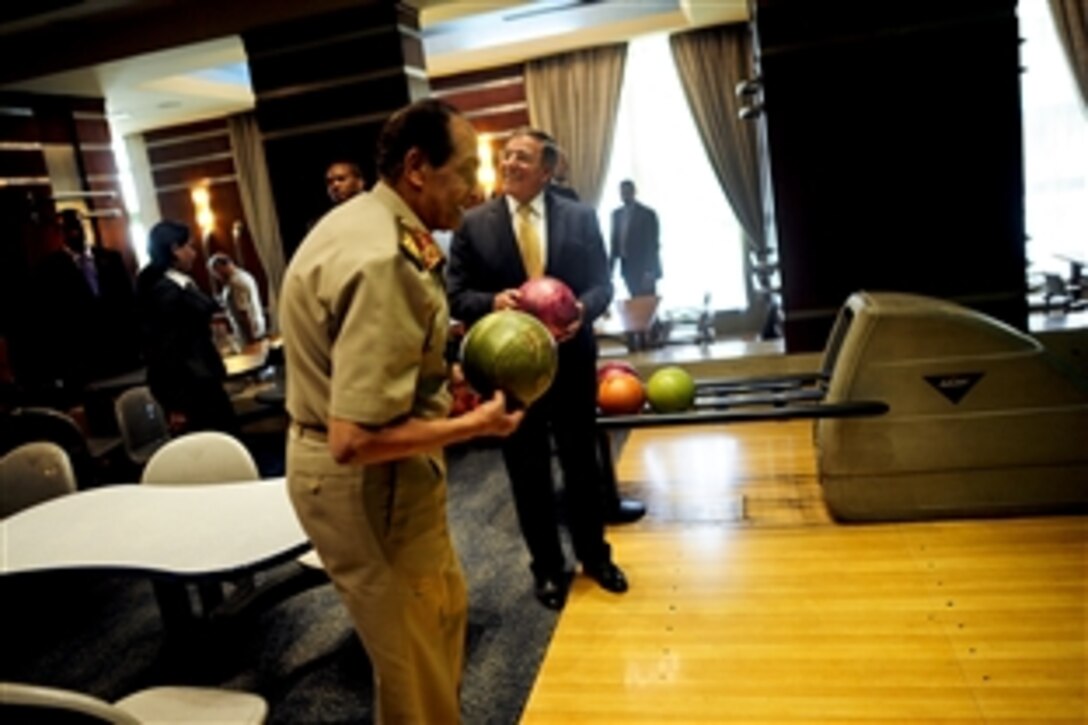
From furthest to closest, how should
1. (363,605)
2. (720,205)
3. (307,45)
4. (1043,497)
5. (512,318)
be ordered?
(720,205), (307,45), (1043,497), (512,318), (363,605)

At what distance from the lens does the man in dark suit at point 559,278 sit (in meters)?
2.66

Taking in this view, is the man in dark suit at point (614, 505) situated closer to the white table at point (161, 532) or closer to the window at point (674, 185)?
the white table at point (161, 532)

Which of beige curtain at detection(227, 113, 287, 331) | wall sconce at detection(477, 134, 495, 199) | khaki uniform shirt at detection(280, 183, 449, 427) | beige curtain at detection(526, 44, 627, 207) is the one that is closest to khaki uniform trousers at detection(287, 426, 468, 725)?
khaki uniform shirt at detection(280, 183, 449, 427)

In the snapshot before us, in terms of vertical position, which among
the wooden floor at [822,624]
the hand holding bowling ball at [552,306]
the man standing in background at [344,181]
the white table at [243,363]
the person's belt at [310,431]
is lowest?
the wooden floor at [822,624]

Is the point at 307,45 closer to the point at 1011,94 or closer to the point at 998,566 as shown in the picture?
the point at 1011,94

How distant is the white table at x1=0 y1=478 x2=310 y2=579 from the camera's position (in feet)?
6.42

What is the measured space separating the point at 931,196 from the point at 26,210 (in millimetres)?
6082

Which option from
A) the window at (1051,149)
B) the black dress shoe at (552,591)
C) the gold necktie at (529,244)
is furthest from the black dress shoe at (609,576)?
the window at (1051,149)

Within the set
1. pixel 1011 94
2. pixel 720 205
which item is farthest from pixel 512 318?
pixel 720 205

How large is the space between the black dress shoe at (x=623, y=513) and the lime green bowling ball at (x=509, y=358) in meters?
1.68

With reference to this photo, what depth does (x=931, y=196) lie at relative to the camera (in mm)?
4016

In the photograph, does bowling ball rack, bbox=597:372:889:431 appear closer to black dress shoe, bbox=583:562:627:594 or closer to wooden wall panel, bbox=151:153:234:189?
black dress shoe, bbox=583:562:627:594

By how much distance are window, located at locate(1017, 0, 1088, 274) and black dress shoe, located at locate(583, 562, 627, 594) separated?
18.4 feet

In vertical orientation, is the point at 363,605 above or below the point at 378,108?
below
